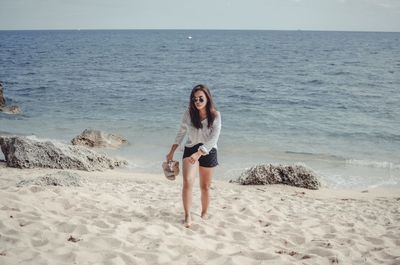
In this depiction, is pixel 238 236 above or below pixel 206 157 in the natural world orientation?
below

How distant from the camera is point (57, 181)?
6797mm

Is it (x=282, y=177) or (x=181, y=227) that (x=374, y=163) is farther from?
(x=181, y=227)

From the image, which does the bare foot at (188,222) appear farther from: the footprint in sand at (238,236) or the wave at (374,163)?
the wave at (374,163)

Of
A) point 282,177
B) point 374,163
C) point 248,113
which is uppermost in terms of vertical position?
point 248,113

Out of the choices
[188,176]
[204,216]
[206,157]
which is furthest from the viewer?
[204,216]

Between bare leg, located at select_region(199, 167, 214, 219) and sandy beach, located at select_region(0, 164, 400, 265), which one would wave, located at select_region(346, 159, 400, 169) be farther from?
bare leg, located at select_region(199, 167, 214, 219)

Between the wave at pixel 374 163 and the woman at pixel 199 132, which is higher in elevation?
the woman at pixel 199 132

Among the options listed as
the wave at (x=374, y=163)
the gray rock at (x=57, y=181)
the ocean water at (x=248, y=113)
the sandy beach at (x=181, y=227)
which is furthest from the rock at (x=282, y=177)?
the gray rock at (x=57, y=181)

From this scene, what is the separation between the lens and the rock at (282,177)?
8.45 m

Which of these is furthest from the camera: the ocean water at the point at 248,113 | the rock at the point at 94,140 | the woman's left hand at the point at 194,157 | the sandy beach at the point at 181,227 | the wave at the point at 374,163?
the rock at the point at 94,140

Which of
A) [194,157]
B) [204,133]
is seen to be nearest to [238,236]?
[194,157]

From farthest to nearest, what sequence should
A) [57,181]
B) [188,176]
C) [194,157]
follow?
1. [57,181]
2. [188,176]
3. [194,157]

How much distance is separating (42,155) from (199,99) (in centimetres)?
557

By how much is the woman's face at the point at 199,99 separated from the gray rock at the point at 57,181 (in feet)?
11.0
